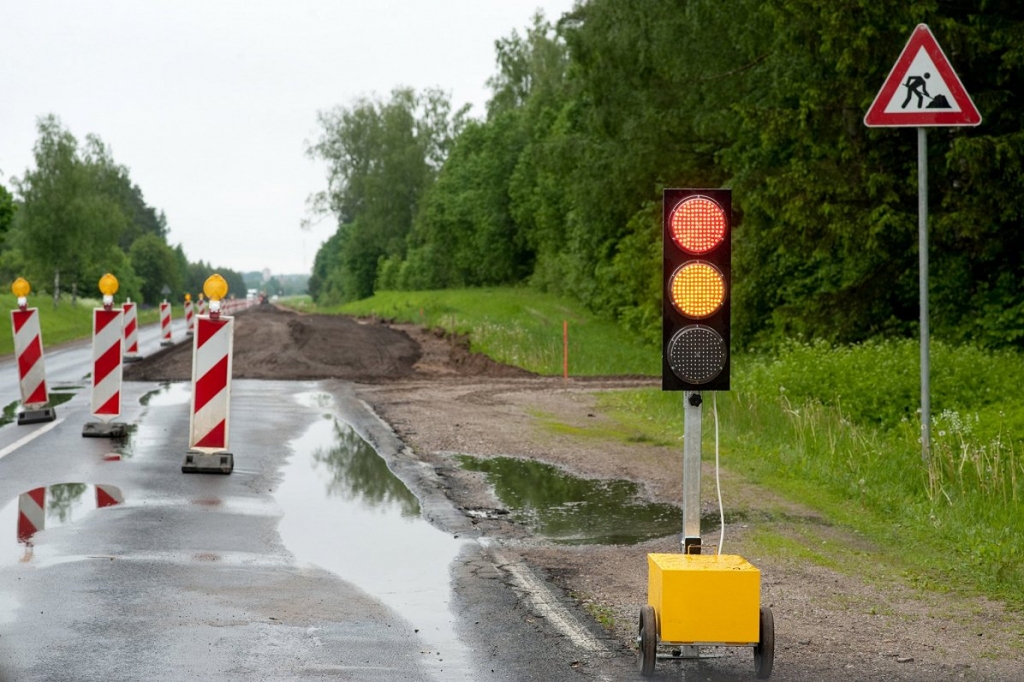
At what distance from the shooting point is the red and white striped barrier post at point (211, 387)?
1216 centimetres

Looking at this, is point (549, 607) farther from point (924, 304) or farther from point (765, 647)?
point (924, 304)

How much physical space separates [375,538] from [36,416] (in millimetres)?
9018

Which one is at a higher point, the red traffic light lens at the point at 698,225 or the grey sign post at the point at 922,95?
the grey sign post at the point at 922,95

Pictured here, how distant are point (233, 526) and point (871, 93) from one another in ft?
54.3

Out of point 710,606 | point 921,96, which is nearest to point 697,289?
point 710,606

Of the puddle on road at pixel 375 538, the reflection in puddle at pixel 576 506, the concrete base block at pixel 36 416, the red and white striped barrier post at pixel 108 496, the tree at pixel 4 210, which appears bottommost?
the reflection in puddle at pixel 576 506

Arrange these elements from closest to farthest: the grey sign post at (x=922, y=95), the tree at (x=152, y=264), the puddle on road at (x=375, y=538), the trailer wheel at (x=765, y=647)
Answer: the trailer wheel at (x=765, y=647) < the puddle on road at (x=375, y=538) < the grey sign post at (x=922, y=95) < the tree at (x=152, y=264)

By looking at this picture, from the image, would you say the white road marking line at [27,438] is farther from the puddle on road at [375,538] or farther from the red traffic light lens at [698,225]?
the red traffic light lens at [698,225]

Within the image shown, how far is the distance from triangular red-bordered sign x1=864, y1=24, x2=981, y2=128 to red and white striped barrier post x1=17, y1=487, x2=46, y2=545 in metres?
7.01

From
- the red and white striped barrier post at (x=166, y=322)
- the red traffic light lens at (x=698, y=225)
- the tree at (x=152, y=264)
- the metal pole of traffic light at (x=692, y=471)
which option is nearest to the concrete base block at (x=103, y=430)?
the metal pole of traffic light at (x=692, y=471)

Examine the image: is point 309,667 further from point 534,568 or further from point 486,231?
point 486,231

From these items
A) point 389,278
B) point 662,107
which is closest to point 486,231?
point 389,278

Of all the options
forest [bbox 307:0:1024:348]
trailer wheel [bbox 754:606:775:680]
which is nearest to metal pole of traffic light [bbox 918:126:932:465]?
trailer wheel [bbox 754:606:775:680]

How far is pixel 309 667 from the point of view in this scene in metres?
5.72
